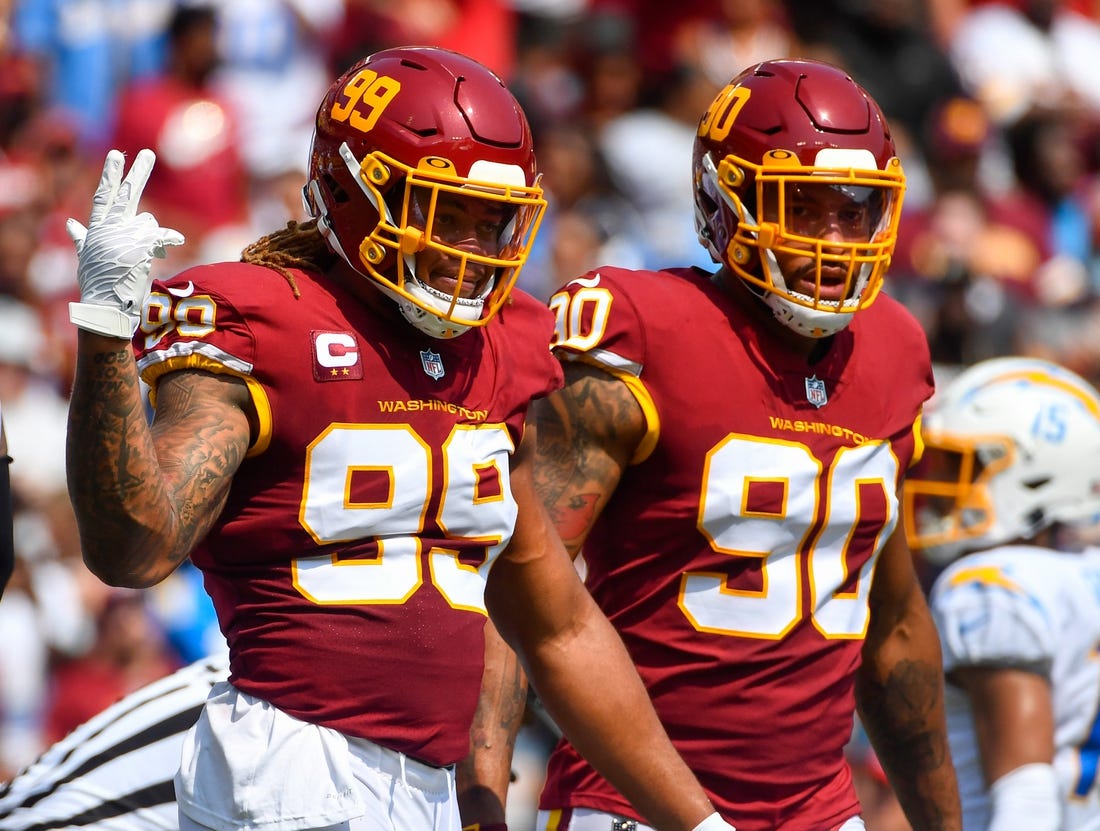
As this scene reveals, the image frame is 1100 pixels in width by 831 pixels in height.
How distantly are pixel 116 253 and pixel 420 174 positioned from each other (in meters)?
0.68

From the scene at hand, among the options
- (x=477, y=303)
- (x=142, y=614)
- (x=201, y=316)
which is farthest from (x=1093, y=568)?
(x=142, y=614)

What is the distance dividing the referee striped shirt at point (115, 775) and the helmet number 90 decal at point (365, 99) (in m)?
1.40

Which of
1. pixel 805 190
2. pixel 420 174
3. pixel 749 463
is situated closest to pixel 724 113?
pixel 805 190

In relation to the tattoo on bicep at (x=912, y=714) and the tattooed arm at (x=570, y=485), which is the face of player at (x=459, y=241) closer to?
the tattooed arm at (x=570, y=485)

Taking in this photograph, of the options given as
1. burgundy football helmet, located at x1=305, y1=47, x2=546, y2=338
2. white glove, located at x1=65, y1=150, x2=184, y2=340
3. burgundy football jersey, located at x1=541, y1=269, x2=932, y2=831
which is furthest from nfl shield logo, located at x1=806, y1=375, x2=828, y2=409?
white glove, located at x1=65, y1=150, x2=184, y2=340

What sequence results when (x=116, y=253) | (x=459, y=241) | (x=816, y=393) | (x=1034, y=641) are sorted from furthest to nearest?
(x=1034, y=641)
(x=816, y=393)
(x=459, y=241)
(x=116, y=253)

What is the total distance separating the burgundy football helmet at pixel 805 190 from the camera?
12.0 feet

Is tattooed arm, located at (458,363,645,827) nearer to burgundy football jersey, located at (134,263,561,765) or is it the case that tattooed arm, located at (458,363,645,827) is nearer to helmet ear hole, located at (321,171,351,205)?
burgundy football jersey, located at (134,263,561,765)

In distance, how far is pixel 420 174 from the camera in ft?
10.2

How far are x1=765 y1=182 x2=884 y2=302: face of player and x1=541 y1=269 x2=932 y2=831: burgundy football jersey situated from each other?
0.19 metres

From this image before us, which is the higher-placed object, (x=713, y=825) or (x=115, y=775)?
(x=713, y=825)

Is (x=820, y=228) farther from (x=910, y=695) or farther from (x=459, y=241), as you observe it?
(x=910, y=695)

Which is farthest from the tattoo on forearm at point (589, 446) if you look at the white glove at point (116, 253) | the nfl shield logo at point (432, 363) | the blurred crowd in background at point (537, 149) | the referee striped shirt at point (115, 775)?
the blurred crowd in background at point (537, 149)

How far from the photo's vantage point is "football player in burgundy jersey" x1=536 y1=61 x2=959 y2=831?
3654mm
